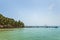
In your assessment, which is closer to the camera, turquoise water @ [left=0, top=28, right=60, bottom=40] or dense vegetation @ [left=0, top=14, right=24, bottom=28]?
turquoise water @ [left=0, top=28, right=60, bottom=40]

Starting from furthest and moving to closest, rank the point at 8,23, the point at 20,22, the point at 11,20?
the point at 20,22 < the point at 11,20 < the point at 8,23

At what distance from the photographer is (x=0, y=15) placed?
302 feet

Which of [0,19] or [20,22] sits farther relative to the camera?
[20,22]

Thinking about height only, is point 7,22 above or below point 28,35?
above

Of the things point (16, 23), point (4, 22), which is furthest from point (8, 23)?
point (16, 23)

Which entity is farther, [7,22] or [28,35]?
[7,22]

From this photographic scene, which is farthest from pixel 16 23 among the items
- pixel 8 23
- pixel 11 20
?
pixel 8 23

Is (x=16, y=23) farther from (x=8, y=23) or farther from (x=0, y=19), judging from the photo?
(x=0, y=19)

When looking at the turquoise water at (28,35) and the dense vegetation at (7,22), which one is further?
the dense vegetation at (7,22)

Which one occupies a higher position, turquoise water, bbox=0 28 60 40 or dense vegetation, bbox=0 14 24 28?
dense vegetation, bbox=0 14 24 28

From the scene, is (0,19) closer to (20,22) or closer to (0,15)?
(0,15)

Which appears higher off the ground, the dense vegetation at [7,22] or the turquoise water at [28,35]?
the dense vegetation at [7,22]

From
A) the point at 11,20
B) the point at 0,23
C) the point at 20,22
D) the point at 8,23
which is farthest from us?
the point at 20,22

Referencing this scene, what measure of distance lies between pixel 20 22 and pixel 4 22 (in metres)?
21.6
